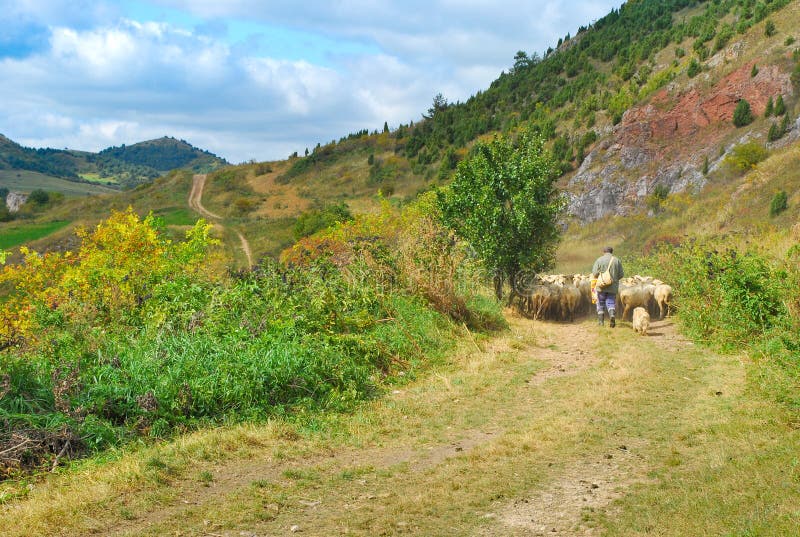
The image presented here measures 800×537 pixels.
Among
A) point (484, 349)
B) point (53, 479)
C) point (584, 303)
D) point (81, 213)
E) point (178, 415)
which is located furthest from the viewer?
point (81, 213)

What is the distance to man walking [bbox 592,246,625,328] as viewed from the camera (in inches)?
530

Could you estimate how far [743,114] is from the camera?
126ft

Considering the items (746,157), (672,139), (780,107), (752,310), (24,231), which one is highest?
(780,107)

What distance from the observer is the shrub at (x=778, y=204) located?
24516 millimetres

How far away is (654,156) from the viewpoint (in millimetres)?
41438

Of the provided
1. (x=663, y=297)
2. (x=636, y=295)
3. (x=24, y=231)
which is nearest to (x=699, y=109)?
(x=663, y=297)

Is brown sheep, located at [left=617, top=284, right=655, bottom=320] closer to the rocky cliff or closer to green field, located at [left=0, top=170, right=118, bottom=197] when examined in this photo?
the rocky cliff

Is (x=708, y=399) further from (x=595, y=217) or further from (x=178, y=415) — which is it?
(x=595, y=217)

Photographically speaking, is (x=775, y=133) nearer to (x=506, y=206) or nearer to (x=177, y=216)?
(x=506, y=206)

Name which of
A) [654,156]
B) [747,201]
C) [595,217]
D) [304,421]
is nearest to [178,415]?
[304,421]

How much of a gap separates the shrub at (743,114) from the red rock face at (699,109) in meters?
0.49

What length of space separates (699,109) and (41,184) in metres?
161

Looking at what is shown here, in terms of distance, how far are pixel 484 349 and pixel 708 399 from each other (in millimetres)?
4045

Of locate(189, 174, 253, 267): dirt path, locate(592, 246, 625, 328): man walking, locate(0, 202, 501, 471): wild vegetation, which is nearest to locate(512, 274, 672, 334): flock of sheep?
locate(592, 246, 625, 328): man walking
